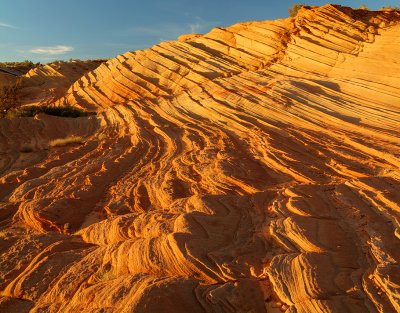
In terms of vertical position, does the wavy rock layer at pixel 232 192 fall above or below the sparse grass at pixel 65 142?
above

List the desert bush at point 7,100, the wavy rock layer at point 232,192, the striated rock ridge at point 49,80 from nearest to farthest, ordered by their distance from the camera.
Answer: the wavy rock layer at point 232,192, the desert bush at point 7,100, the striated rock ridge at point 49,80

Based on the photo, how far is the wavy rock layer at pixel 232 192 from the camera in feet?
14.7

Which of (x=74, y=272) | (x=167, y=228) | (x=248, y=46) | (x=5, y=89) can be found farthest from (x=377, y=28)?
(x=5, y=89)

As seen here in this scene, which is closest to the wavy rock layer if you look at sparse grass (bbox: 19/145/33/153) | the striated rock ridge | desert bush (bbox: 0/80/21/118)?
sparse grass (bbox: 19/145/33/153)

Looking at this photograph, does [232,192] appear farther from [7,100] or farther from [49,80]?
[49,80]

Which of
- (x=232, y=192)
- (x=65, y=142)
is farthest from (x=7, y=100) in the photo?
(x=232, y=192)

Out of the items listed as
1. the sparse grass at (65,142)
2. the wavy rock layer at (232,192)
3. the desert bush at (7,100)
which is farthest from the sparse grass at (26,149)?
the desert bush at (7,100)

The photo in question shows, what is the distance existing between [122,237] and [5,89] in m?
23.7

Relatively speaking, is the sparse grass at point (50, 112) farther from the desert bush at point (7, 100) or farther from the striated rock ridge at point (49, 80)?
the striated rock ridge at point (49, 80)

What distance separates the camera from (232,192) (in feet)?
26.0

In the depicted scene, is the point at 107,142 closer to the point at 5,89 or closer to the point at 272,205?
the point at 272,205

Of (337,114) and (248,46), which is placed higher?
(248,46)

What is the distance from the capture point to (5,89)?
2570 centimetres

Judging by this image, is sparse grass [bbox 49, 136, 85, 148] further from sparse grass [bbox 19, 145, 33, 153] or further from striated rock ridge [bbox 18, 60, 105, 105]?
striated rock ridge [bbox 18, 60, 105, 105]
